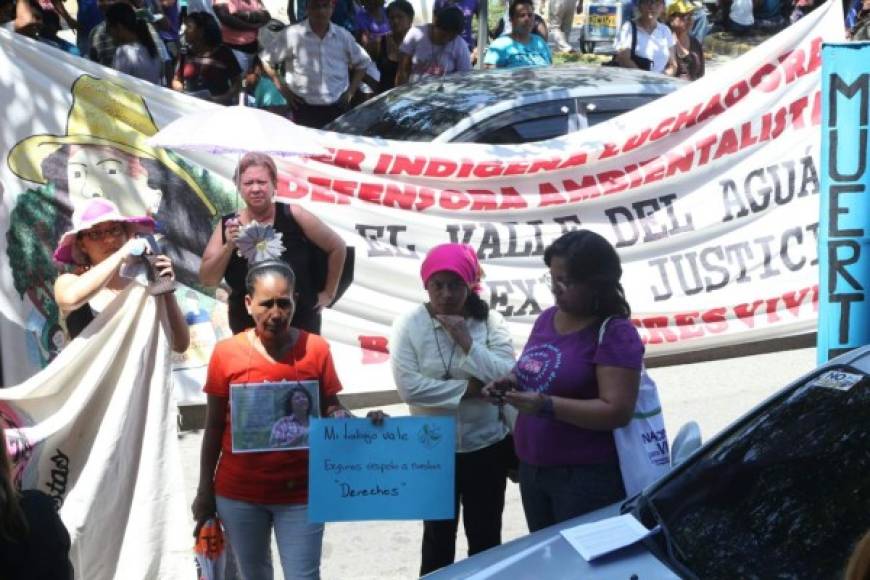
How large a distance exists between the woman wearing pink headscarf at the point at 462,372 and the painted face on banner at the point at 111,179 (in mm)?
2660

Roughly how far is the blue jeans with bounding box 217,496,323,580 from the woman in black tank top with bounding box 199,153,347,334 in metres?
1.22

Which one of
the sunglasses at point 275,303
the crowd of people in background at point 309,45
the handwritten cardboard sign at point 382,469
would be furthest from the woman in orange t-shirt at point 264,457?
the crowd of people in background at point 309,45

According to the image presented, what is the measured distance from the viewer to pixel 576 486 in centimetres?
470

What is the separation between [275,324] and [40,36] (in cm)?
699

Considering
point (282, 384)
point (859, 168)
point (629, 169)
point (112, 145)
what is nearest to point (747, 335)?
point (629, 169)

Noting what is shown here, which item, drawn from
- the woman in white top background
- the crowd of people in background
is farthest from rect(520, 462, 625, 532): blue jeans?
the woman in white top background

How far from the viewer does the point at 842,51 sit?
598cm

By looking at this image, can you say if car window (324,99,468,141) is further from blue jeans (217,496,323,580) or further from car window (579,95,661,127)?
blue jeans (217,496,323,580)

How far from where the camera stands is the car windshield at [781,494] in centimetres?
355

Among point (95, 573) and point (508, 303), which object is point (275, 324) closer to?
point (95, 573)

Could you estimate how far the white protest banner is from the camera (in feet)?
17.7

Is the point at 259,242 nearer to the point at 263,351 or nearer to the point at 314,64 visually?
the point at 263,351

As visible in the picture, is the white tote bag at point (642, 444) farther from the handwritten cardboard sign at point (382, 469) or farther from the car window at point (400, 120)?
the car window at point (400, 120)

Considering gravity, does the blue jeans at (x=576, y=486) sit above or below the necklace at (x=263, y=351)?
below
